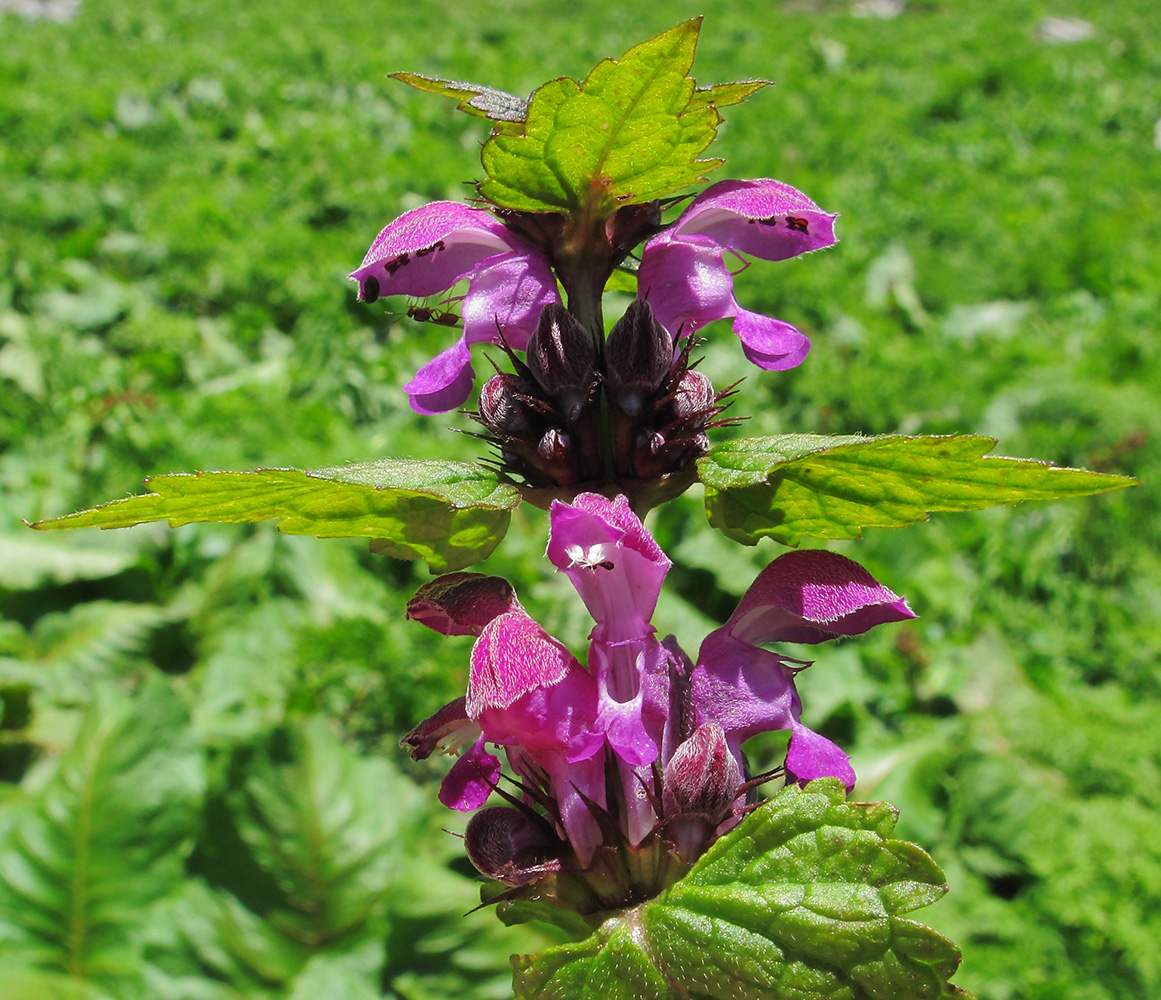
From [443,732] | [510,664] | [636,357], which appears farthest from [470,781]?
[636,357]

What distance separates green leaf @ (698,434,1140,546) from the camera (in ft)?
1.88

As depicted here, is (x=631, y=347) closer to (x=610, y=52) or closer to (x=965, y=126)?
(x=965, y=126)

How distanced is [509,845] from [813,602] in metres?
0.30

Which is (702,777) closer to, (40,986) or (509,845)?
(509,845)

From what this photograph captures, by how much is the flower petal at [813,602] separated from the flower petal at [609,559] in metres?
0.09

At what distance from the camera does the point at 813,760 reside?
2.34 ft

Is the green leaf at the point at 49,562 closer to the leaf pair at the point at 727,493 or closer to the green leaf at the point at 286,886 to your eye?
the green leaf at the point at 286,886

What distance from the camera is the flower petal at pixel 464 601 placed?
2.42 ft

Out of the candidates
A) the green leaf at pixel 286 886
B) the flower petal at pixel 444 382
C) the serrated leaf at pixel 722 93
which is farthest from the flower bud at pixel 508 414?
the green leaf at pixel 286 886

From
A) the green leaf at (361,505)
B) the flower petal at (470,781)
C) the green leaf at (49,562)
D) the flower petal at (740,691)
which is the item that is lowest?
the green leaf at (49,562)

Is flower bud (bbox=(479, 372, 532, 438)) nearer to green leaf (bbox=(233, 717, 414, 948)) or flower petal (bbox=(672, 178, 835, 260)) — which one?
flower petal (bbox=(672, 178, 835, 260))

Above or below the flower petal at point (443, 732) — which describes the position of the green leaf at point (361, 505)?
above

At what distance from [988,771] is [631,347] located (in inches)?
86.3

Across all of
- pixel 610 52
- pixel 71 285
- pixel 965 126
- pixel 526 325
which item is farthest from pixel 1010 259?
pixel 610 52
